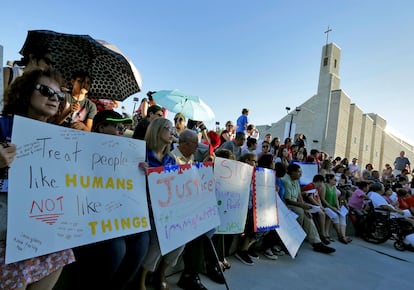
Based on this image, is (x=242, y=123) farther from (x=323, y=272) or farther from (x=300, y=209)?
(x=323, y=272)

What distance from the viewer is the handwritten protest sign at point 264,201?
3633 mm

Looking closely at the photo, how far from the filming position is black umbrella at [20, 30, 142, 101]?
335 cm

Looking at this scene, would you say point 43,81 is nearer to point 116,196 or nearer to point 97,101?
point 116,196

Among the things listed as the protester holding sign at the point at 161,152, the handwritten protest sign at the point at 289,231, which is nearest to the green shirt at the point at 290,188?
the handwritten protest sign at the point at 289,231

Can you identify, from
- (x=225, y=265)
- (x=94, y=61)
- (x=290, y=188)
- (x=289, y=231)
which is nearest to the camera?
(x=225, y=265)

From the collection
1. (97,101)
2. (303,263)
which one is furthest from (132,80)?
(303,263)

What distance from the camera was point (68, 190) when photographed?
1.64 metres

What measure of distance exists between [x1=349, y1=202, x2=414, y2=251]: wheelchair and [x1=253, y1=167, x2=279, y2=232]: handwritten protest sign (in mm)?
3847

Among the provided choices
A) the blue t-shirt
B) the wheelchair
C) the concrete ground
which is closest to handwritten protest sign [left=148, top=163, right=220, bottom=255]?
the concrete ground

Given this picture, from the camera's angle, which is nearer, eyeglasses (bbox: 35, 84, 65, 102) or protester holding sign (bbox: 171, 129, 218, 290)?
eyeglasses (bbox: 35, 84, 65, 102)

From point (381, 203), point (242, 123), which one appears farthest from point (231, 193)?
point (242, 123)

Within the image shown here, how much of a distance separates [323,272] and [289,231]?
2.24ft

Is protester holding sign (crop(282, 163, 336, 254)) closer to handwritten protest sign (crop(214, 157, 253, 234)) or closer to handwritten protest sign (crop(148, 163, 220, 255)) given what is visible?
handwritten protest sign (crop(214, 157, 253, 234))

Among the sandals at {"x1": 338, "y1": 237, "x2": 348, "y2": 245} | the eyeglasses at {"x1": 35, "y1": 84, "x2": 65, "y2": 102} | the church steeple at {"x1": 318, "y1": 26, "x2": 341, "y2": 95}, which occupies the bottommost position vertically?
the sandals at {"x1": 338, "y1": 237, "x2": 348, "y2": 245}
